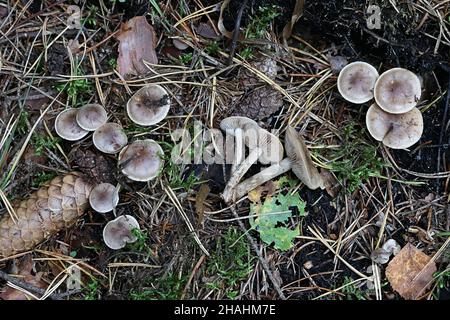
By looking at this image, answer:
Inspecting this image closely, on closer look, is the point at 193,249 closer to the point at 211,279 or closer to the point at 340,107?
the point at 211,279

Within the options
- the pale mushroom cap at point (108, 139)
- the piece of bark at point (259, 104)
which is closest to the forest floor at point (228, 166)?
the piece of bark at point (259, 104)

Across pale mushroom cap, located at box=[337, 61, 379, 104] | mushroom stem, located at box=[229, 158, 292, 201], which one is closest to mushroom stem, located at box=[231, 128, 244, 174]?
mushroom stem, located at box=[229, 158, 292, 201]

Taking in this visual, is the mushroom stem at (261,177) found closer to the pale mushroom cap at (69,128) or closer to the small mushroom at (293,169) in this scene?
the small mushroom at (293,169)

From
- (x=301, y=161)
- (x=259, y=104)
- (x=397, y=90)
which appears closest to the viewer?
(x=301, y=161)

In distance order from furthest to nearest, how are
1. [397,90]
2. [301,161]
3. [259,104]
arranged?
1. [259,104]
2. [397,90]
3. [301,161]

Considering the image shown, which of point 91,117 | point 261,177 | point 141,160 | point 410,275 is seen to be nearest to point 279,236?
point 261,177

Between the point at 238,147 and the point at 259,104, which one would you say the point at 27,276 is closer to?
the point at 238,147
